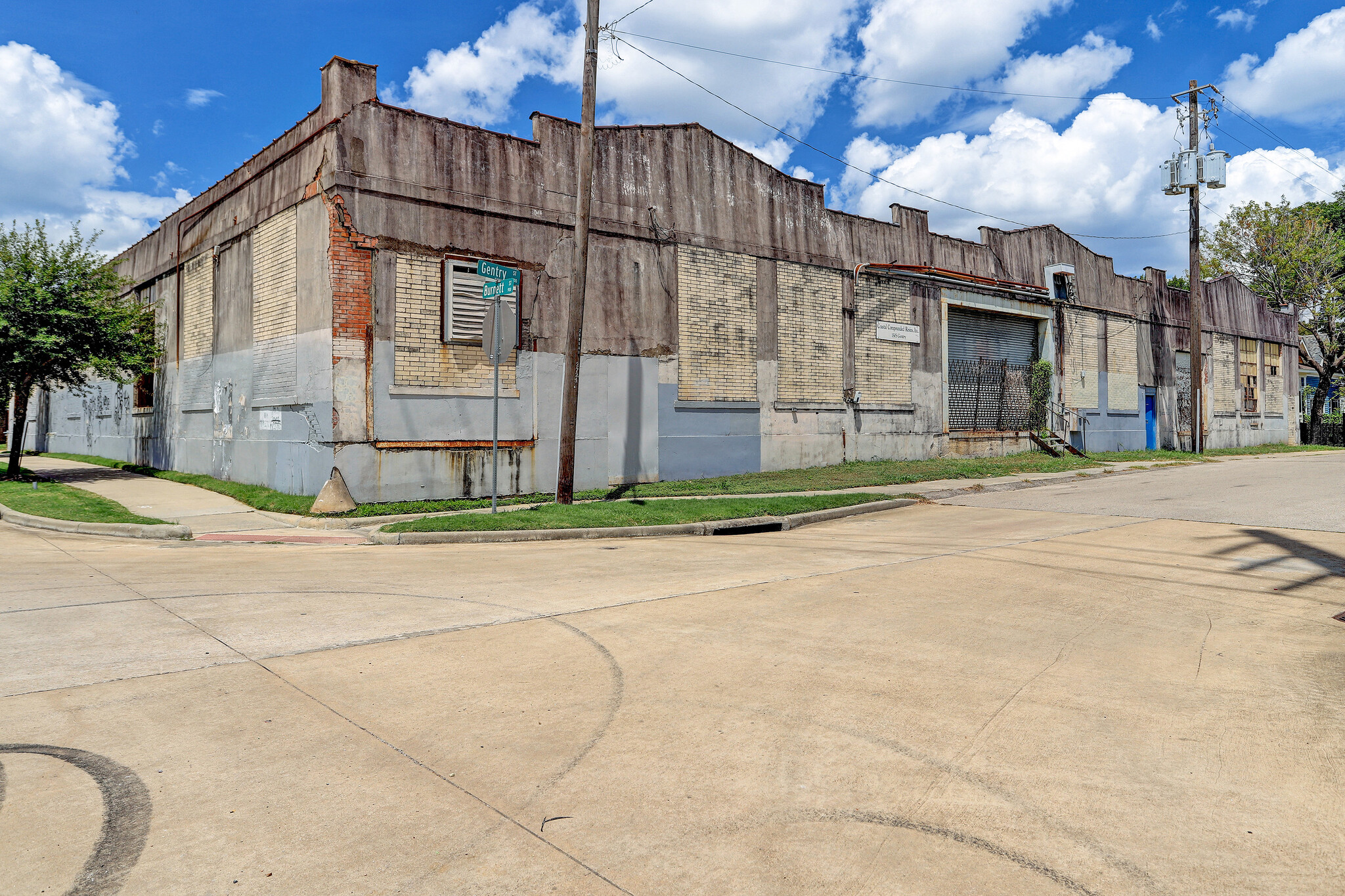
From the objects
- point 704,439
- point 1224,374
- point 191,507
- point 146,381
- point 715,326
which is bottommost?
point 191,507

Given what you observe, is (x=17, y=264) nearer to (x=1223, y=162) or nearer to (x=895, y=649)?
(x=895, y=649)

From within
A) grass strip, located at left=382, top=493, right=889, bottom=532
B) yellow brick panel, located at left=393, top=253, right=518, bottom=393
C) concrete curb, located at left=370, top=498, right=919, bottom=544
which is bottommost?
concrete curb, located at left=370, top=498, right=919, bottom=544

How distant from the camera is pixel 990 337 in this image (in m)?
26.2

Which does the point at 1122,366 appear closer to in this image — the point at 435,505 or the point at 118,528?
the point at 435,505

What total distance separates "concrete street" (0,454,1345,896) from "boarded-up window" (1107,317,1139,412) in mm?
24305

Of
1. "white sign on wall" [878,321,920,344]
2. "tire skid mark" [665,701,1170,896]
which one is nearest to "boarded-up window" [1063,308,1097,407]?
"white sign on wall" [878,321,920,344]

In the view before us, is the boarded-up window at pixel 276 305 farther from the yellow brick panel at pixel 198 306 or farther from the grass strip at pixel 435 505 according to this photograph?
the grass strip at pixel 435 505

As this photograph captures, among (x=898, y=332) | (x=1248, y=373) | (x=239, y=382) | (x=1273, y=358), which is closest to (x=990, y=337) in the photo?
(x=898, y=332)

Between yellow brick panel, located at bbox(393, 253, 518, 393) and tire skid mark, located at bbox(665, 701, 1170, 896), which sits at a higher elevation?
yellow brick panel, located at bbox(393, 253, 518, 393)

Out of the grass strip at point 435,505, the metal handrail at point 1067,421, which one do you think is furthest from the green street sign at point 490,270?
the metal handrail at point 1067,421

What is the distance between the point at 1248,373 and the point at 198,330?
41961mm

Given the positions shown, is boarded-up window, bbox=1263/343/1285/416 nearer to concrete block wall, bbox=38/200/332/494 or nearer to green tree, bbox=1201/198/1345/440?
green tree, bbox=1201/198/1345/440

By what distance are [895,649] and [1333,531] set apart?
28.1ft

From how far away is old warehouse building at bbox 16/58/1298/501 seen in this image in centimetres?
1403
